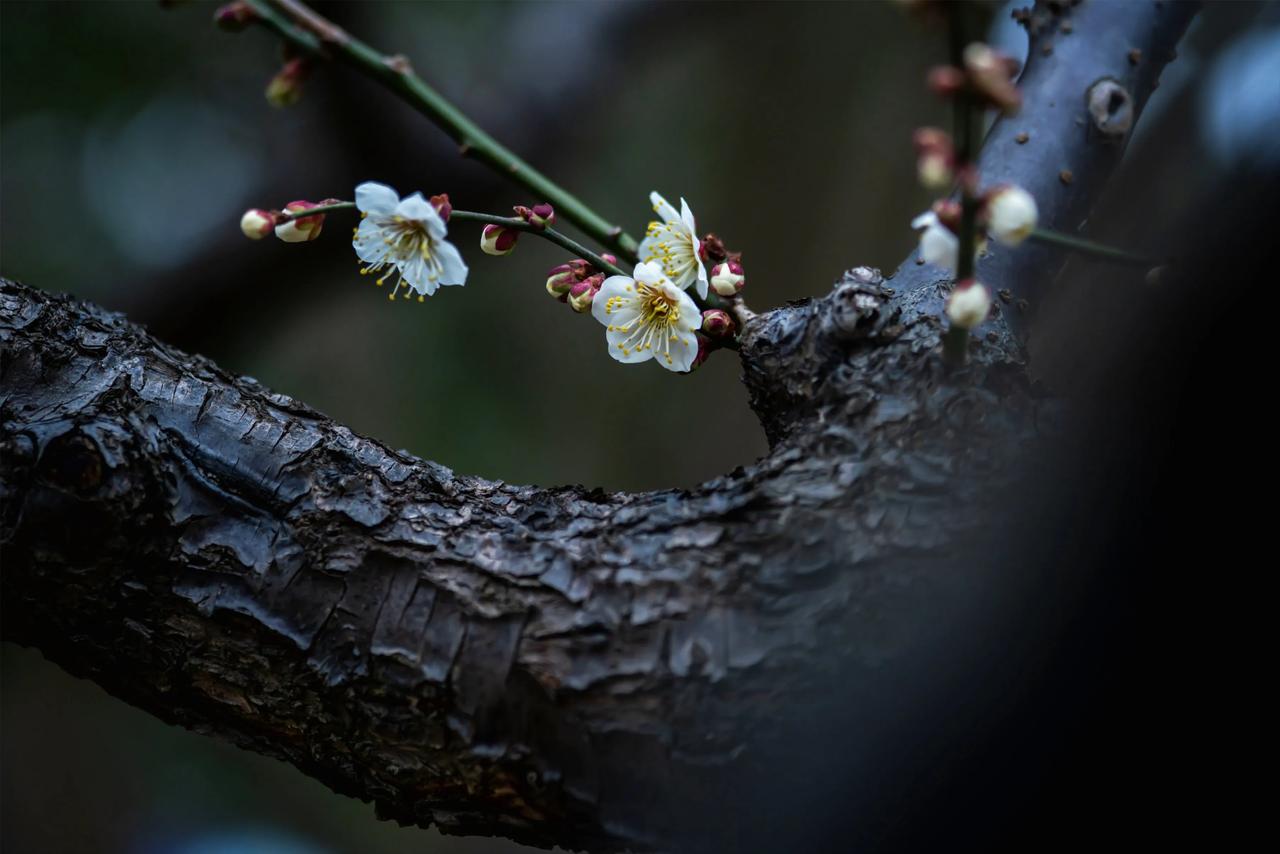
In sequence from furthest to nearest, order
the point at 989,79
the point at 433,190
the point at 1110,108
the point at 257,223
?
the point at 433,190 → the point at 1110,108 → the point at 257,223 → the point at 989,79

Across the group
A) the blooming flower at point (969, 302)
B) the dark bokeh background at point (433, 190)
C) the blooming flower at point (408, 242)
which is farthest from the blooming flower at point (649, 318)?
the dark bokeh background at point (433, 190)

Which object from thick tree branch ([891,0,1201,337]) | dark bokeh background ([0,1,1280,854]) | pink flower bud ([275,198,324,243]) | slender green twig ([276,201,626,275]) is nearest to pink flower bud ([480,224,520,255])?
slender green twig ([276,201,626,275])

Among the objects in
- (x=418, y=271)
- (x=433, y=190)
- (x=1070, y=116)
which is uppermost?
(x=433, y=190)

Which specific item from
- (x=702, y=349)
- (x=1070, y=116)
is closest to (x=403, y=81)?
(x=702, y=349)

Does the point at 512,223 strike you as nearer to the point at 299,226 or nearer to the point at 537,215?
the point at 537,215

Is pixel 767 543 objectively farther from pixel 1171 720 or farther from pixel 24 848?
pixel 24 848

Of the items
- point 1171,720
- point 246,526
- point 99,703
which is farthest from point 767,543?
point 99,703
